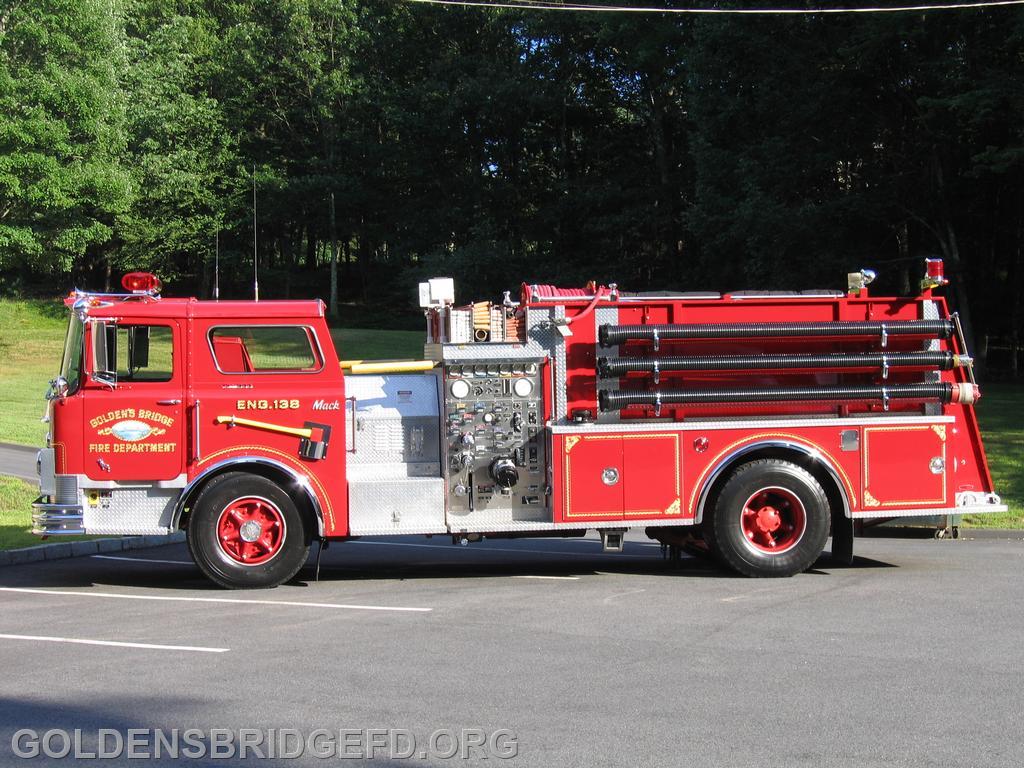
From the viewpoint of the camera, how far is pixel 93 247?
178 ft

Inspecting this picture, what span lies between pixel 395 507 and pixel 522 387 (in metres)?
1.57

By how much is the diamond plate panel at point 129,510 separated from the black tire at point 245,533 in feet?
0.86

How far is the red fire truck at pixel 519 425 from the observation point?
972cm

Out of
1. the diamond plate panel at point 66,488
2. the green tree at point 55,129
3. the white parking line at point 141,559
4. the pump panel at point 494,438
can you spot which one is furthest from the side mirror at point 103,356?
the green tree at point 55,129

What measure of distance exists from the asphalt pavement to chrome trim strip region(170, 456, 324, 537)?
2.24 ft

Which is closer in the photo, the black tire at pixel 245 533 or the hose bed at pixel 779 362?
the black tire at pixel 245 533

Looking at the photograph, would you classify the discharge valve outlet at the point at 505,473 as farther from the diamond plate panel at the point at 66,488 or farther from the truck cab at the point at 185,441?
Result: the diamond plate panel at the point at 66,488

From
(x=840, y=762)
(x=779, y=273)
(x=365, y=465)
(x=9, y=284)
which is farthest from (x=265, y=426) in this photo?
(x=9, y=284)

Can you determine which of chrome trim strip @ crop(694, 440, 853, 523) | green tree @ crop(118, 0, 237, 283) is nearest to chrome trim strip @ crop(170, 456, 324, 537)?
chrome trim strip @ crop(694, 440, 853, 523)

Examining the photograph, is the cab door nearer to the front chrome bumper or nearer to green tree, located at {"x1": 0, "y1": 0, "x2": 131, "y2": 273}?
the front chrome bumper

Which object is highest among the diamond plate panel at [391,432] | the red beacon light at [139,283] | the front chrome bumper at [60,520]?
the red beacon light at [139,283]

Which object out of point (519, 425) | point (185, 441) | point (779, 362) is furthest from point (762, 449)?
point (185, 441)

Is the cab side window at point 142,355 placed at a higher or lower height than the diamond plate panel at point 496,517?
higher
